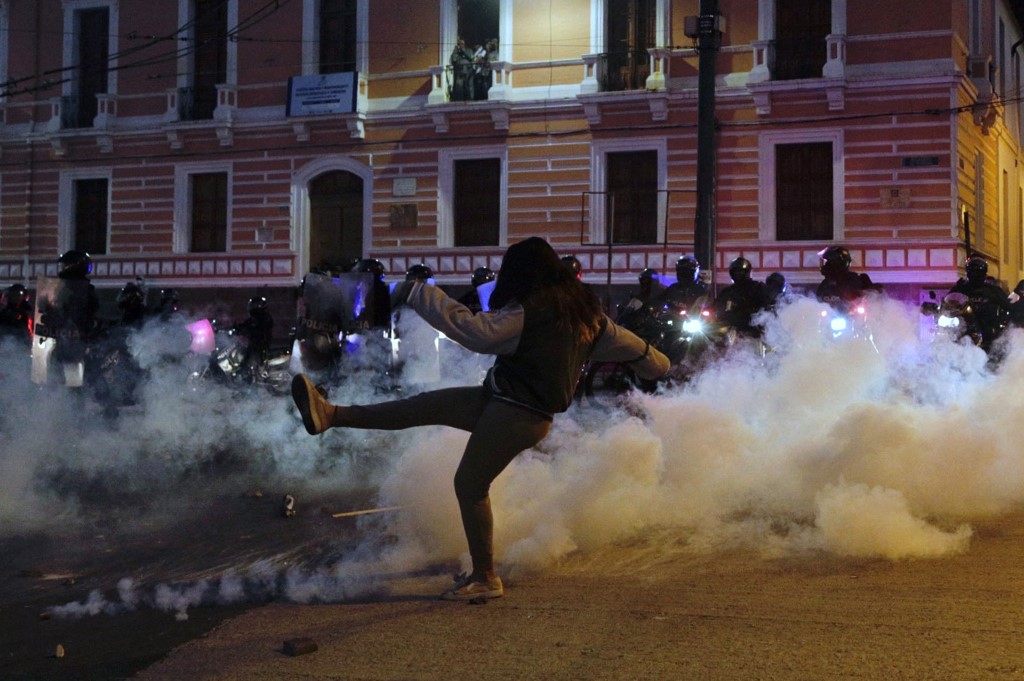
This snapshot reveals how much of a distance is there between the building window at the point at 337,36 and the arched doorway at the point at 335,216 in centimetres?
244

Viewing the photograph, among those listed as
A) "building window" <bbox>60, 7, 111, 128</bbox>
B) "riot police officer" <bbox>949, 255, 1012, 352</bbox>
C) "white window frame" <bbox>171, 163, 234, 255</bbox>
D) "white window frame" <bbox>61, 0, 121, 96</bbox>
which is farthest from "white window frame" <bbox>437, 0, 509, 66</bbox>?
"riot police officer" <bbox>949, 255, 1012, 352</bbox>

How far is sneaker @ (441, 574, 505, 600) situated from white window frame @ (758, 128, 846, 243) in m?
18.6

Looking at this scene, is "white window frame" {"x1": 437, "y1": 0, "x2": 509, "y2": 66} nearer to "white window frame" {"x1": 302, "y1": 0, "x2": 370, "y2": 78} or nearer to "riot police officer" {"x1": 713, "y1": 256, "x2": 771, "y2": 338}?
"white window frame" {"x1": 302, "y1": 0, "x2": 370, "y2": 78}

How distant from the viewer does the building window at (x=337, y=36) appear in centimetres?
2616

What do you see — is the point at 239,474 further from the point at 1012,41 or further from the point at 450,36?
the point at 1012,41

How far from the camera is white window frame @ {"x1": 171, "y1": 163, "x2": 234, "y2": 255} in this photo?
88.3ft

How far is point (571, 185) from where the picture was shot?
24.3 meters

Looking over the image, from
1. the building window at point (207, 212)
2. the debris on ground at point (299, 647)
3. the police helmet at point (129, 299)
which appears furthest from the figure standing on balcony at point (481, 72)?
the debris on ground at point (299, 647)

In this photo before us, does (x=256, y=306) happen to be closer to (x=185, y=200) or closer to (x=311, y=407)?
(x=311, y=407)

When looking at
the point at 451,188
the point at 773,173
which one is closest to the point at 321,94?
the point at 451,188

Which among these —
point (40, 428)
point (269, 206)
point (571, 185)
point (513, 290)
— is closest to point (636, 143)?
point (571, 185)

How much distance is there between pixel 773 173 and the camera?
2291 centimetres

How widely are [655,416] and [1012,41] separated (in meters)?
27.3

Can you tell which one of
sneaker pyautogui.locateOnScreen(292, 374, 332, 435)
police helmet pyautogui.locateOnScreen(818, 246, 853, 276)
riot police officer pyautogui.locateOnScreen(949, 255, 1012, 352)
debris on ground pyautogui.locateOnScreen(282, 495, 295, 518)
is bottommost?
debris on ground pyautogui.locateOnScreen(282, 495, 295, 518)
